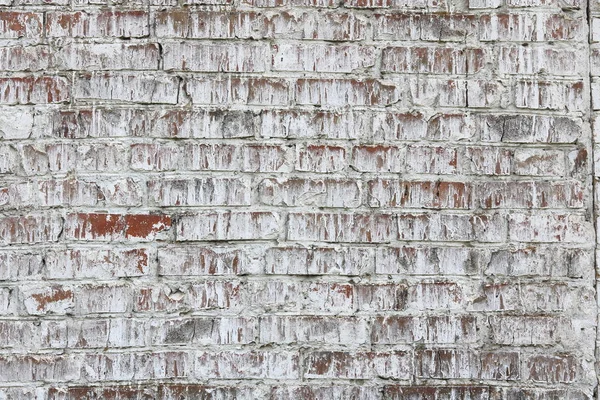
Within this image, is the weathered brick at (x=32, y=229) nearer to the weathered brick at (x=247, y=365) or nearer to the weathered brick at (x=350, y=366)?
the weathered brick at (x=247, y=365)

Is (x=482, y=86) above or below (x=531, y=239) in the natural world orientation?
above

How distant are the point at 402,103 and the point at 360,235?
41 cm

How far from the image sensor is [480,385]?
1.87m

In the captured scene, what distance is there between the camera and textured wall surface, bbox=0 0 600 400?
73.0 inches

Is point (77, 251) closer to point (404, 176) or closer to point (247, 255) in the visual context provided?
point (247, 255)

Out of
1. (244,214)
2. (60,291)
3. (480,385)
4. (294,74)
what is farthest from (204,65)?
(480,385)

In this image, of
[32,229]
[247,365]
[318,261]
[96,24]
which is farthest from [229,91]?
[247,365]

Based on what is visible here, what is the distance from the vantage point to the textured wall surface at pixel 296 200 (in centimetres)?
185

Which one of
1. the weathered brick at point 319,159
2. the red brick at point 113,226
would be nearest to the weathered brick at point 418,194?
the weathered brick at point 319,159

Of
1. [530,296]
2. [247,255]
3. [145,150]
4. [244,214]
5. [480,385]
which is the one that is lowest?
[480,385]

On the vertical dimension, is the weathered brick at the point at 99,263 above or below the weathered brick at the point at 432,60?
below

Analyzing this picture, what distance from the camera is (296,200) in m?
1.89

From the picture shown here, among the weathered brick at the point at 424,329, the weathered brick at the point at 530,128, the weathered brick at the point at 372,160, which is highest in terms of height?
the weathered brick at the point at 530,128

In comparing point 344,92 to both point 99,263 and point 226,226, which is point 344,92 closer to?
point 226,226
